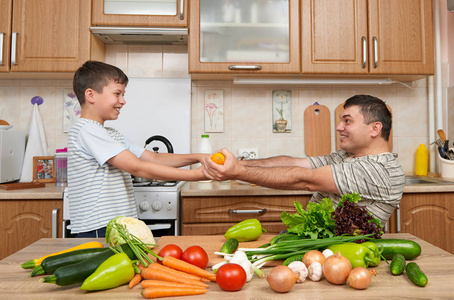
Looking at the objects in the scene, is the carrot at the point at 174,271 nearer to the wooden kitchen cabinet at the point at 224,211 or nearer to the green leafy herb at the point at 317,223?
the green leafy herb at the point at 317,223

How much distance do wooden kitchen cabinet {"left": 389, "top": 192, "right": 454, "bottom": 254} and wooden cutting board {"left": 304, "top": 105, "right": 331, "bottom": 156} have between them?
71cm

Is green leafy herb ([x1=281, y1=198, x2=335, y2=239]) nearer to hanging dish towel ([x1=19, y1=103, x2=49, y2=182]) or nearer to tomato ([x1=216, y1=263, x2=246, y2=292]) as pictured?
tomato ([x1=216, y1=263, x2=246, y2=292])

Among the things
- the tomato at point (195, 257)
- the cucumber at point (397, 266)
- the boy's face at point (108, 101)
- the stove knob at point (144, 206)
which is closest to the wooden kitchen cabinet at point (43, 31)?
the boy's face at point (108, 101)

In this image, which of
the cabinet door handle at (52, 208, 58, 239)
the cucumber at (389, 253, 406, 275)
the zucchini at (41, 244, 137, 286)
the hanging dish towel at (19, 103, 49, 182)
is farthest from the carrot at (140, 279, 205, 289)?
the hanging dish towel at (19, 103, 49, 182)

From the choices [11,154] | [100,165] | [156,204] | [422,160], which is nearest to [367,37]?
[422,160]

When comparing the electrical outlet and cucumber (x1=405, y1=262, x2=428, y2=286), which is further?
the electrical outlet

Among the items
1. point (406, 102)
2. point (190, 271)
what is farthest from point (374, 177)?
point (406, 102)

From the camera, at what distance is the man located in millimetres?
1453

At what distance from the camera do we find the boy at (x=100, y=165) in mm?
1513

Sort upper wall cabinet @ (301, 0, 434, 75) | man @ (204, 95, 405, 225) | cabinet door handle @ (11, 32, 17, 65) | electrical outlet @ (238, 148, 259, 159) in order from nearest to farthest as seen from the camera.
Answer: man @ (204, 95, 405, 225) < cabinet door handle @ (11, 32, 17, 65) < upper wall cabinet @ (301, 0, 434, 75) < electrical outlet @ (238, 148, 259, 159)

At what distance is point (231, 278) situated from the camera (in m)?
0.81

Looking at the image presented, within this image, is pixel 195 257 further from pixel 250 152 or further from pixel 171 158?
pixel 250 152

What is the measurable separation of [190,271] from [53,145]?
2.13 metres

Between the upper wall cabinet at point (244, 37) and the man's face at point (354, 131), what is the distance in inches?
31.8
